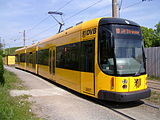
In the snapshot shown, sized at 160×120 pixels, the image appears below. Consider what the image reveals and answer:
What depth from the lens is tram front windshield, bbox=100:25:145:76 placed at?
678cm

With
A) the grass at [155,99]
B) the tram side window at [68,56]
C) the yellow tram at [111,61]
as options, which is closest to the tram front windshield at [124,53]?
the yellow tram at [111,61]

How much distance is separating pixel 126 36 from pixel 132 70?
127cm

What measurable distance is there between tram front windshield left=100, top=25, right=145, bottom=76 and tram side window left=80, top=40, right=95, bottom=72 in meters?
0.60

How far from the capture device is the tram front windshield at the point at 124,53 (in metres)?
6.78

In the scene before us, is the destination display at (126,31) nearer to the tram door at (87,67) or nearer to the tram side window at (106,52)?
the tram side window at (106,52)

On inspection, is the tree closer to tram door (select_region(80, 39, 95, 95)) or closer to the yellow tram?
the yellow tram

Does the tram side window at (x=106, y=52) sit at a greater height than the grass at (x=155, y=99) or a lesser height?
greater

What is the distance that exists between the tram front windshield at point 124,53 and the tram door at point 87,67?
637 millimetres

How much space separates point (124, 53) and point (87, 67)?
1.67m

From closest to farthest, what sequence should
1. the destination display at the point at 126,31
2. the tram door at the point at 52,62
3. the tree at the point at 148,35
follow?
1. the destination display at the point at 126,31
2. the tram door at the point at 52,62
3. the tree at the point at 148,35

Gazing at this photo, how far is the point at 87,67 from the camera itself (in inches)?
309

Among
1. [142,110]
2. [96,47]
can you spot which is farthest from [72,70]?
[142,110]

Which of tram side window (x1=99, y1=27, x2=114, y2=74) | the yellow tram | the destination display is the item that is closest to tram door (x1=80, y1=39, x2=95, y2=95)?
the yellow tram

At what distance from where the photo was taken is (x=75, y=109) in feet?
22.5
